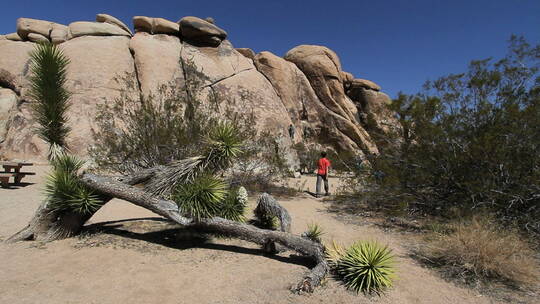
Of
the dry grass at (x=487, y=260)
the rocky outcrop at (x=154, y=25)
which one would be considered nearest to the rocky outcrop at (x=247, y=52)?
the rocky outcrop at (x=154, y=25)

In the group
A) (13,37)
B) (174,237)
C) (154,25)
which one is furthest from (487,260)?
(13,37)

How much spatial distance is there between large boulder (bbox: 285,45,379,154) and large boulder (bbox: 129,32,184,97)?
38.0 ft

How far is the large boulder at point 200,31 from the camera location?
20.6m

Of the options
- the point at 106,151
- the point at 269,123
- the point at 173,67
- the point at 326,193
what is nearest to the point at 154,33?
the point at 173,67

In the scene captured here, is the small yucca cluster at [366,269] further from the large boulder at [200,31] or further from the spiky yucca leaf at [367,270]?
the large boulder at [200,31]

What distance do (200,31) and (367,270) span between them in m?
21.0

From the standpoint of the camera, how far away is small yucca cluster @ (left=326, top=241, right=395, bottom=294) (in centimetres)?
362

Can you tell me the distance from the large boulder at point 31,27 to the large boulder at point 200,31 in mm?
9149

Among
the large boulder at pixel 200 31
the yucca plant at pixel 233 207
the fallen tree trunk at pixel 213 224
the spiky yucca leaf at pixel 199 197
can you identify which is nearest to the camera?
the fallen tree trunk at pixel 213 224

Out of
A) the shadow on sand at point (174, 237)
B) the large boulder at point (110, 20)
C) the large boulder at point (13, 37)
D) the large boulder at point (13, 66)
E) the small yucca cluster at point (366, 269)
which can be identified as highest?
the large boulder at point (110, 20)

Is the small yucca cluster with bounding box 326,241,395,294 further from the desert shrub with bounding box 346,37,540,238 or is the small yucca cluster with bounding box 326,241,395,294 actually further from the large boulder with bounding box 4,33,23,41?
the large boulder with bounding box 4,33,23,41

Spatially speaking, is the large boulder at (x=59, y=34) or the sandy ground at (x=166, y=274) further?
the large boulder at (x=59, y=34)

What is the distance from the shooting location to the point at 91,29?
19.1 meters

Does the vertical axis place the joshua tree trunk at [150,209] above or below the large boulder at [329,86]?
below
